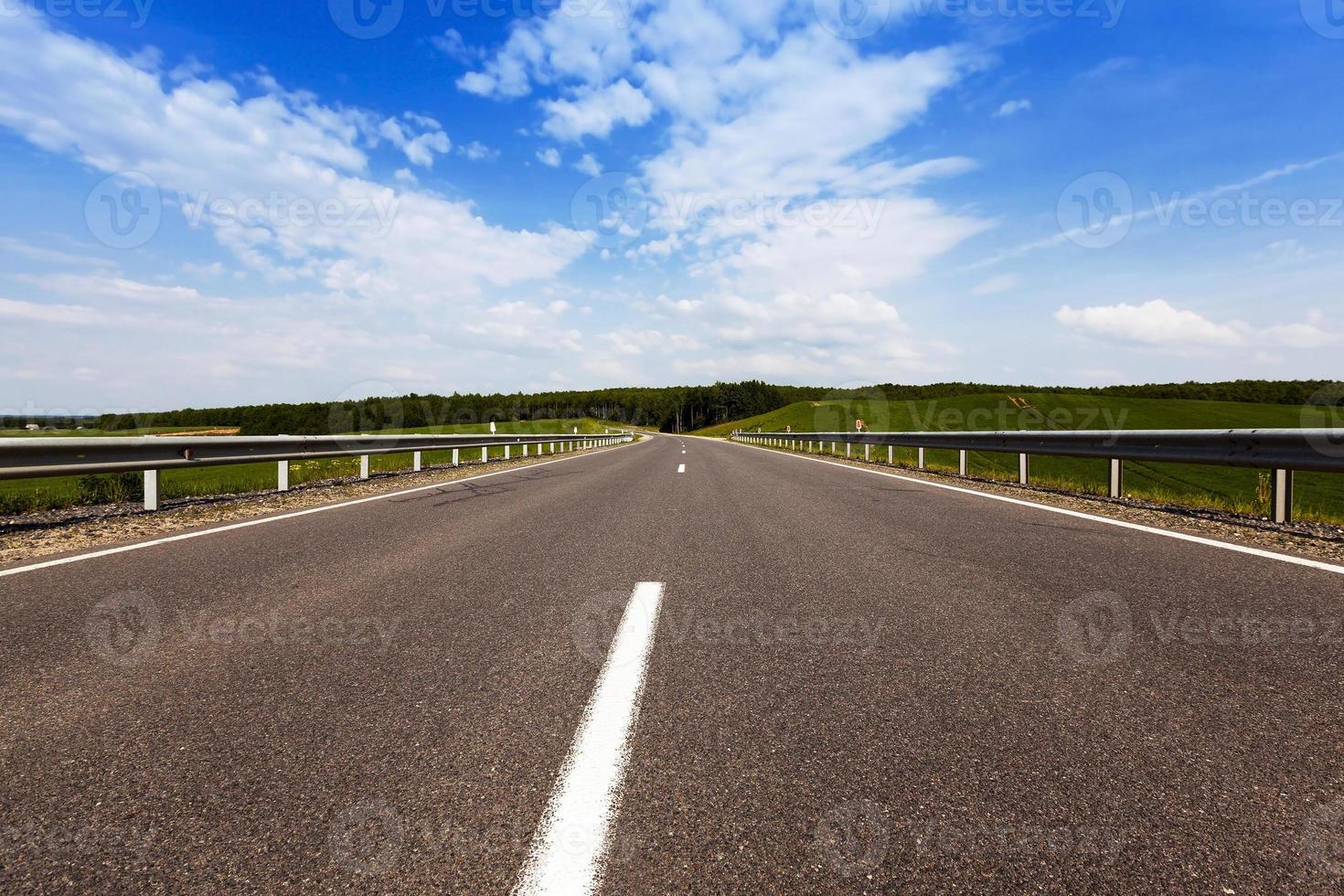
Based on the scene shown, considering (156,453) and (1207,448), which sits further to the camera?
(156,453)

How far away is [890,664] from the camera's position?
2.90 metres

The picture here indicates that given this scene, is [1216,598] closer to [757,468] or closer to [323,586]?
[323,586]

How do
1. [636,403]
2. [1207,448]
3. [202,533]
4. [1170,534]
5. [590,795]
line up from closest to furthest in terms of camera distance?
[590,795] < [1170,534] < [202,533] < [1207,448] < [636,403]

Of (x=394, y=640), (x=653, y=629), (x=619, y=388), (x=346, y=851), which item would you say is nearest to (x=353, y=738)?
(x=346, y=851)

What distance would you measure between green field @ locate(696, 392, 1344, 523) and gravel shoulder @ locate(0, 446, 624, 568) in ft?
38.7

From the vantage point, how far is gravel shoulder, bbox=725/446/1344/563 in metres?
5.38

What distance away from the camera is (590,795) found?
1883 millimetres

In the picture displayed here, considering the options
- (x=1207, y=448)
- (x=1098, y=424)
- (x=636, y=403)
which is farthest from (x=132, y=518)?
(x=636, y=403)

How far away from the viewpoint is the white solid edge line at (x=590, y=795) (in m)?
1.56

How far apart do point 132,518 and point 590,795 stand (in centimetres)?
811

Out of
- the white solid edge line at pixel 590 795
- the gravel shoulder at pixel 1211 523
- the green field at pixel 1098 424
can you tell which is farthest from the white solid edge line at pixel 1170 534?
the white solid edge line at pixel 590 795

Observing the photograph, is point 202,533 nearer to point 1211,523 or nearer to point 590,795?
point 590,795

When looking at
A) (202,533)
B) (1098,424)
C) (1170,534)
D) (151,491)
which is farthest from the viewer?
(1098,424)

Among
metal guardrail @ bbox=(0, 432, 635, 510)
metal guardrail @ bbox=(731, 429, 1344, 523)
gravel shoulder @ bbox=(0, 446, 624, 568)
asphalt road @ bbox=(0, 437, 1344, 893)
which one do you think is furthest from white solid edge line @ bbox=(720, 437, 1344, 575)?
metal guardrail @ bbox=(0, 432, 635, 510)
